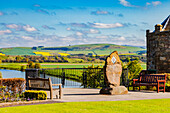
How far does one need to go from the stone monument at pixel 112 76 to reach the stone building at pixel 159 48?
9.14 metres

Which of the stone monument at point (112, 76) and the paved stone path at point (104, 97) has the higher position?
the stone monument at point (112, 76)

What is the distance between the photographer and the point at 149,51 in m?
22.9

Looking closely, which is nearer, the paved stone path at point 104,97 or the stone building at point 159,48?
the paved stone path at point 104,97

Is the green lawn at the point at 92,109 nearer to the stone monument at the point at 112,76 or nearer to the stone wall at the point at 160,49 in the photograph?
the stone monument at the point at 112,76

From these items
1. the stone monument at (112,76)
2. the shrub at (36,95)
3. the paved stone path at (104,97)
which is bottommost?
the paved stone path at (104,97)

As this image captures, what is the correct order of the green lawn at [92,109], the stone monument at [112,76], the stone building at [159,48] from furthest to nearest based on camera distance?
1. the stone building at [159,48]
2. the stone monument at [112,76]
3. the green lawn at [92,109]

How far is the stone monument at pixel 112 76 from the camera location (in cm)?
1316

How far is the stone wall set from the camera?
21406 millimetres

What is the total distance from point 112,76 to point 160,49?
381 inches

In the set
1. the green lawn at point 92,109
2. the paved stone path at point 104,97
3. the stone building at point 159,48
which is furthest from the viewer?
the stone building at point 159,48

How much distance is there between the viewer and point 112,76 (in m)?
13.4

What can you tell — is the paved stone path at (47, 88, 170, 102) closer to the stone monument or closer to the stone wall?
the stone monument

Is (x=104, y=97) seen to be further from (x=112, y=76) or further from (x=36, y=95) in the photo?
(x=36, y=95)

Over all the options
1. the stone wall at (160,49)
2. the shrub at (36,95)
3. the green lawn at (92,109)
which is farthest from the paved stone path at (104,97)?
the stone wall at (160,49)
